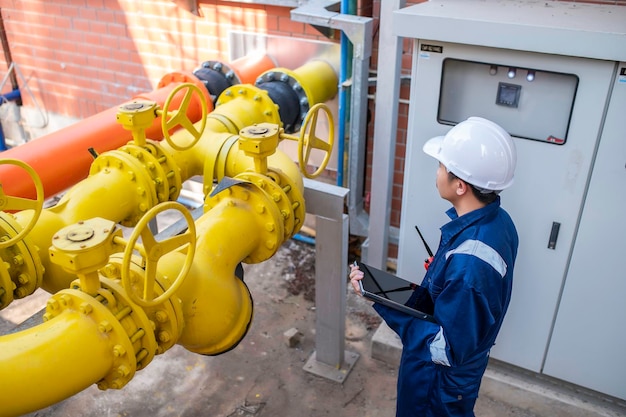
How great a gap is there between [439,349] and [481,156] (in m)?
0.59

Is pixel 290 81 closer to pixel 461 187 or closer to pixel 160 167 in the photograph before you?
pixel 160 167

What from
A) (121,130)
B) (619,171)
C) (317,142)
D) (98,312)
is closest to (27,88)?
(121,130)

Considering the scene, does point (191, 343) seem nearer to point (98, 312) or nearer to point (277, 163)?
point (98, 312)

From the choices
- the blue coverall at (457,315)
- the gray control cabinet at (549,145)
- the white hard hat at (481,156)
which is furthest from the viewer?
the gray control cabinet at (549,145)

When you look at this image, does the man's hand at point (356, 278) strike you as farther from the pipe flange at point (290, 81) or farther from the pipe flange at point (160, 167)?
the pipe flange at point (290, 81)

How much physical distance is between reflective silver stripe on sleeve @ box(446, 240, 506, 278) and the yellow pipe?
0.99 m

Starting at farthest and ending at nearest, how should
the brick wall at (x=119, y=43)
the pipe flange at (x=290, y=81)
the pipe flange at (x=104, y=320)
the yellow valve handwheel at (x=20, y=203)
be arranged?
the brick wall at (x=119, y=43) < the pipe flange at (x=290, y=81) < the yellow valve handwheel at (x=20, y=203) < the pipe flange at (x=104, y=320)

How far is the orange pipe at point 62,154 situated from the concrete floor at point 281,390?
112 cm

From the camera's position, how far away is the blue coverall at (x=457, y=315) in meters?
1.60

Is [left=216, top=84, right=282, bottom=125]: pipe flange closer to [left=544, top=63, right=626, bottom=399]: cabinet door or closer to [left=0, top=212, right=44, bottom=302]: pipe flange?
[left=0, top=212, right=44, bottom=302]: pipe flange

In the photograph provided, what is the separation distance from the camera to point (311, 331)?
3.19 metres

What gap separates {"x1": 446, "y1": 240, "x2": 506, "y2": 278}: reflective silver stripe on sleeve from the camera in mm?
1635

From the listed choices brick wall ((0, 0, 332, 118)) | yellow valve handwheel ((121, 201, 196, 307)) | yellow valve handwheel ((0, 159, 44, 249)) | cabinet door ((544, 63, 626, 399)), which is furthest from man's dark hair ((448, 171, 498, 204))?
brick wall ((0, 0, 332, 118))

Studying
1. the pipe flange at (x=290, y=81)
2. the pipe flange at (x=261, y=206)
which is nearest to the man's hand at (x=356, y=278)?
the pipe flange at (x=261, y=206)
